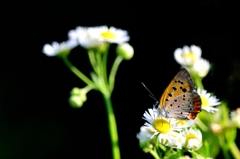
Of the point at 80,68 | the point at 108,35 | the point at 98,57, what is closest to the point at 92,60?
the point at 98,57

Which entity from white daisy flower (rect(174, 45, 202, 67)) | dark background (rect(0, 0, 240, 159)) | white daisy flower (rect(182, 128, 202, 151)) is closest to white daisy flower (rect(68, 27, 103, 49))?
white daisy flower (rect(174, 45, 202, 67))

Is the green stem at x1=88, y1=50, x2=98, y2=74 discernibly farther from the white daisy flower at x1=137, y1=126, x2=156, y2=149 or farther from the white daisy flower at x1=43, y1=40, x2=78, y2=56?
the white daisy flower at x1=137, y1=126, x2=156, y2=149

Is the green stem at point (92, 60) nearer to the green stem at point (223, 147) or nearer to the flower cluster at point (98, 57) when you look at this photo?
the flower cluster at point (98, 57)

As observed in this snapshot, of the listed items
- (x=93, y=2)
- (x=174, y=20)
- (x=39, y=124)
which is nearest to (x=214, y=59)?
(x=174, y=20)

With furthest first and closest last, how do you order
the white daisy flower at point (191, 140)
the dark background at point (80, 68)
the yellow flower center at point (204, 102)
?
the dark background at point (80, 68) → the yellow flower center at point (204, 102) → the white daisy flower at point (191, 140)

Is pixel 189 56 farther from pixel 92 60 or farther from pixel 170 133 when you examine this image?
pixel 170 133

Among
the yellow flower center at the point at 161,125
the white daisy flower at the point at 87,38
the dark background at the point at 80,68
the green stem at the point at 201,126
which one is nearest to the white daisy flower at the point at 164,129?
the yellow flower center at the point at 161,125
